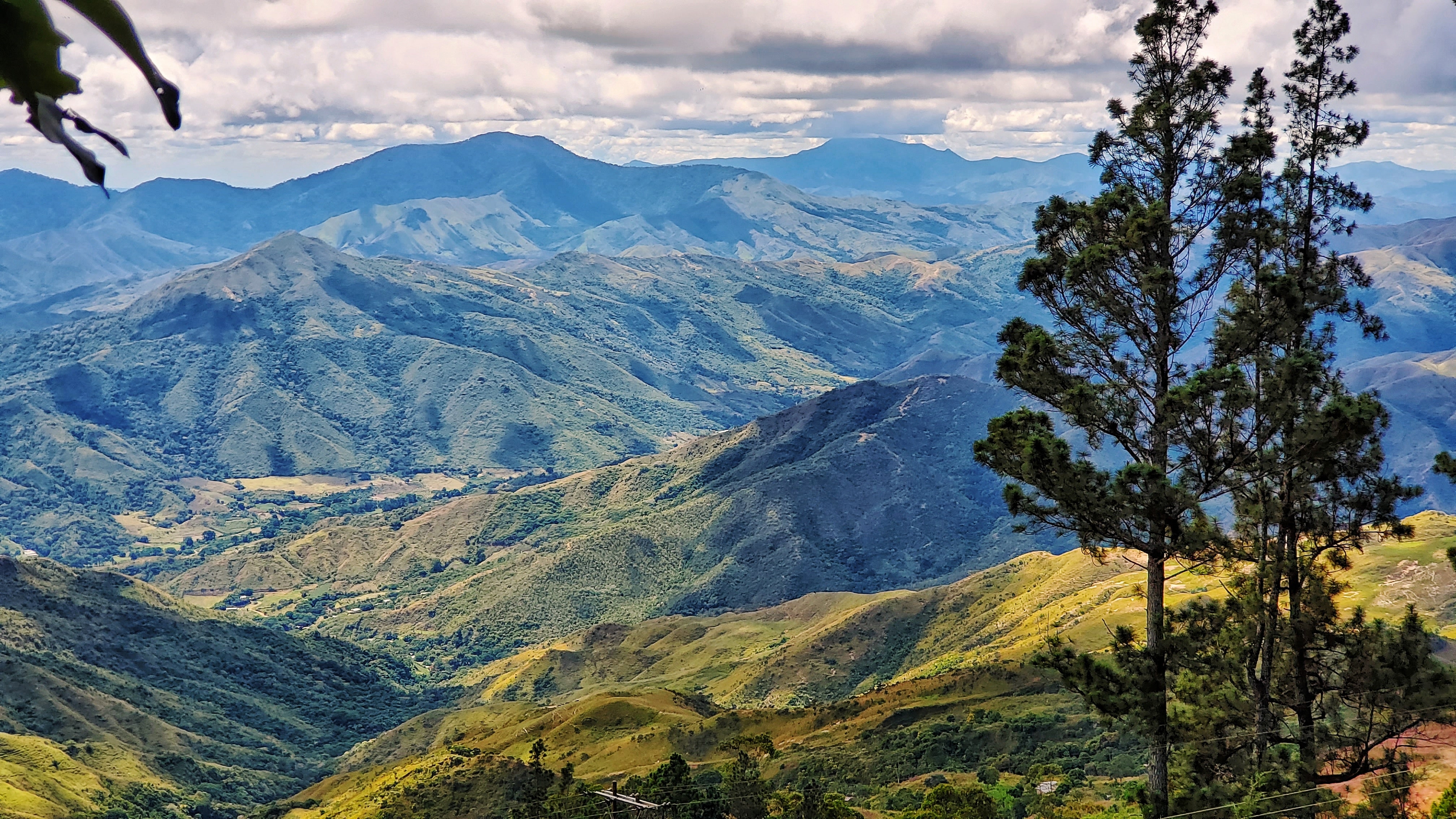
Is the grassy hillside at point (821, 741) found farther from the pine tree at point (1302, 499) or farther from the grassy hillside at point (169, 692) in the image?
the pine tree at point (1302, 499)

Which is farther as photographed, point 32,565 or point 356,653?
point 356,653

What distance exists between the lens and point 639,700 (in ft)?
364

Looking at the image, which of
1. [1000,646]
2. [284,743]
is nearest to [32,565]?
[284,743]

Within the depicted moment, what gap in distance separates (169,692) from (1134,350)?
524ft

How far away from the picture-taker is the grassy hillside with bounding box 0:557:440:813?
127812mm

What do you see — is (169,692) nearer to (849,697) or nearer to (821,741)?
(849,697)

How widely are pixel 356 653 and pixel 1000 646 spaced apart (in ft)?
400

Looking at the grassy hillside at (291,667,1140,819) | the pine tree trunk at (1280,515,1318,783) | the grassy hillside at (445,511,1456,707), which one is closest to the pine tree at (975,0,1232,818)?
the pine tree trunk at (1280,515,1318,783)

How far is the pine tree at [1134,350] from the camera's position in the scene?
2366cm

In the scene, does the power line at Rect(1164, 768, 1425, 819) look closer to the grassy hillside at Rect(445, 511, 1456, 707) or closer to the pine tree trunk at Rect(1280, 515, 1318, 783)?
the pine tree trunk at Rect(1280, 515, 1318, 783)

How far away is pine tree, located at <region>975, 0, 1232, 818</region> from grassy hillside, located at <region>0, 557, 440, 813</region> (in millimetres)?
113530

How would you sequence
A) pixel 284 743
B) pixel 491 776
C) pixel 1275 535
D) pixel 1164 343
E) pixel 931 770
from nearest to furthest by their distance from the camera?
pixel 1164 343 < pixel 1275 535 < pixel 931 770 < pixel 491 776 < pixel 284 743

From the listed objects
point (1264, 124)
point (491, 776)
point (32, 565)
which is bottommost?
point (491, 776)

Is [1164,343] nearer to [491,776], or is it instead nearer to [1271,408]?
[1271,408]
